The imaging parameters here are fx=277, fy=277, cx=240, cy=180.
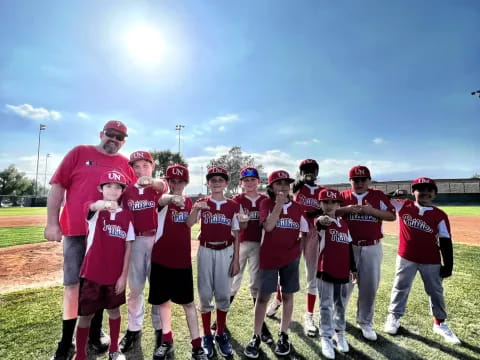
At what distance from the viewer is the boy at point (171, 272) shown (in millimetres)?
2723

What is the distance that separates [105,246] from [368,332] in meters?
3.02

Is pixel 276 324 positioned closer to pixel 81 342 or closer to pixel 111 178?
pixel 81 342

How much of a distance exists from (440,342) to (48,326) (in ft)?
Answer: 14.9

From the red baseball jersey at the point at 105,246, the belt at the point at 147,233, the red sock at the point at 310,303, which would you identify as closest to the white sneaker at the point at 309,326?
the red sock at the point at 310,303

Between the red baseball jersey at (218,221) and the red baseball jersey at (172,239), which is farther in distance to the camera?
the red baseball jersey at (218,221)

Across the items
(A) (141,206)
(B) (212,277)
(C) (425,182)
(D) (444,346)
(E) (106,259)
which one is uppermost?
(C) (425,182)

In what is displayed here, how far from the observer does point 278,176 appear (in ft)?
10.2

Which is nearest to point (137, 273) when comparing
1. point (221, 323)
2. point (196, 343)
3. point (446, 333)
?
point (196, 343)

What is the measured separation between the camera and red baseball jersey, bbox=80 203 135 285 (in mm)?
2428

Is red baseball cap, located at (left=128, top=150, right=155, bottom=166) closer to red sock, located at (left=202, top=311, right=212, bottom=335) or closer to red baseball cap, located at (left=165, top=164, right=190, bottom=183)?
red baseball cap, located at (left=165, top=164, right=190, bottom=183)

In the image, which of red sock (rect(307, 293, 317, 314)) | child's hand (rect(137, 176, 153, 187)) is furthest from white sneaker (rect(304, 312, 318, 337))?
child's hand (rect(137, 176, 153, 187))

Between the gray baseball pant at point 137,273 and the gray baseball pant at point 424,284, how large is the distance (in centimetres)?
300

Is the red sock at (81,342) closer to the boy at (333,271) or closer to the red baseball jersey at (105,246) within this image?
the red baseball jersey at (105,246)

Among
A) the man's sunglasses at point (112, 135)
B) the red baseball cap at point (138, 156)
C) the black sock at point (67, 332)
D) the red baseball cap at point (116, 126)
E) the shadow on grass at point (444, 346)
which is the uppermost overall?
the red baseball cap at point (116, 126)
